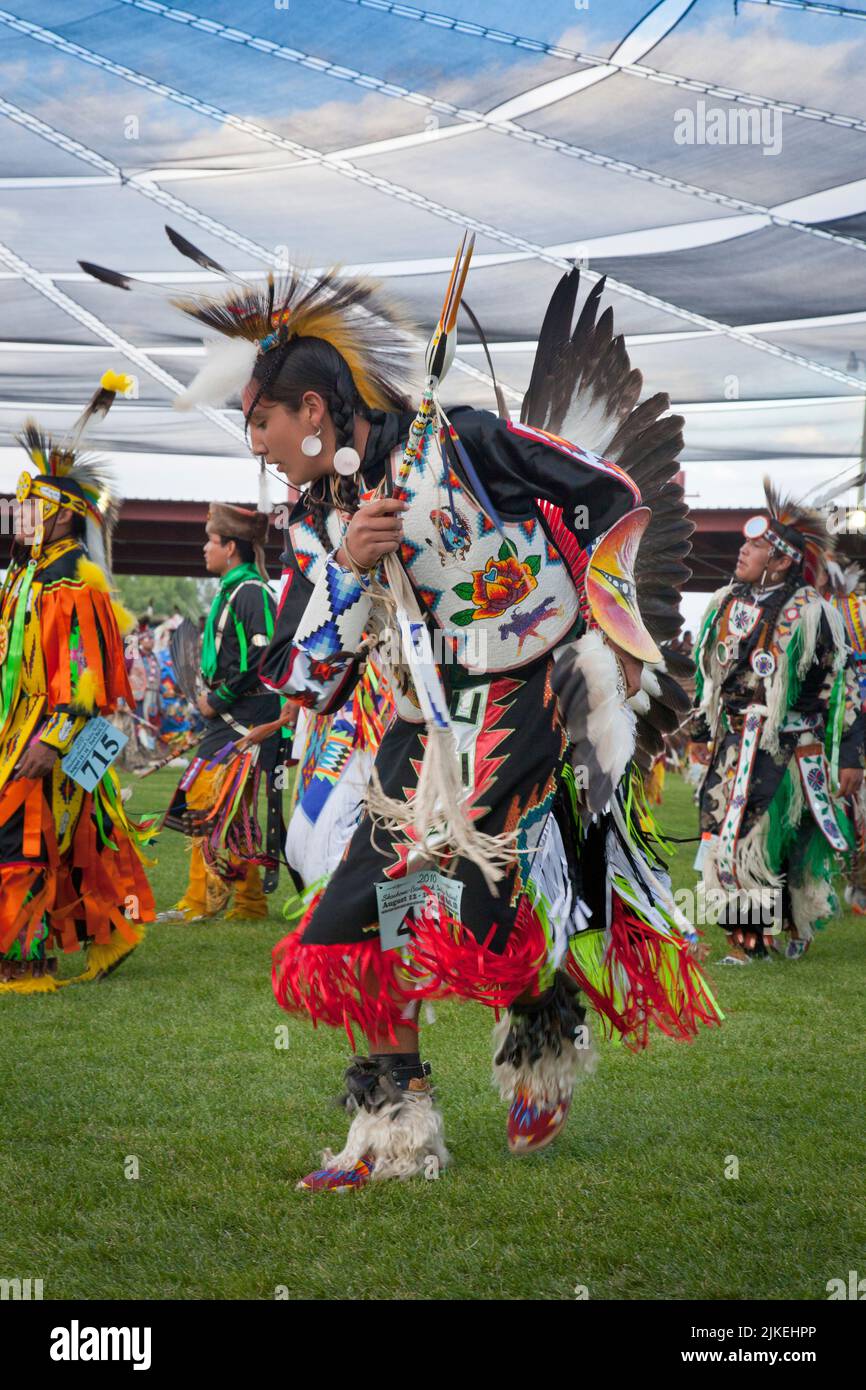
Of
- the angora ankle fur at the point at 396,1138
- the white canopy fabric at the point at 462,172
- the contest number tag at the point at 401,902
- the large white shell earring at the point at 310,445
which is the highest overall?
the white canopy fabric at the point at 462,172

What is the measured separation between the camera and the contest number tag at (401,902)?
8.91ft

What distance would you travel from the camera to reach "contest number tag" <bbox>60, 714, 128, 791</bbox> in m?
4.87

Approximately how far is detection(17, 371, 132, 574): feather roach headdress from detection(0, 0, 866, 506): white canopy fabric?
641 cm

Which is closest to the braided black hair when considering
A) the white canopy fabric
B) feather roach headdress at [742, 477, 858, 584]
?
feather roach headdress at [742, 477, 858, 584]

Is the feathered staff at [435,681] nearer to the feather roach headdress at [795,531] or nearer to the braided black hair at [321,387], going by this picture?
the braided black hair at [321,387]

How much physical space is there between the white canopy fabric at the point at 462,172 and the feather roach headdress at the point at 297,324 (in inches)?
342

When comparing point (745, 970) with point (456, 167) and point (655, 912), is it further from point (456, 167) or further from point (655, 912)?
point (456, 167)

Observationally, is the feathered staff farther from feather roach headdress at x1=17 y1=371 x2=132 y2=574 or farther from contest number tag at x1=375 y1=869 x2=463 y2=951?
feather roach headdress at x1=17 y1=371 x2=132 y2=574

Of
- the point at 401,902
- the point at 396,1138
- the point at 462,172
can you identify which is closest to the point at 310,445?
the point at 401,902

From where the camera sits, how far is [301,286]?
2.77m

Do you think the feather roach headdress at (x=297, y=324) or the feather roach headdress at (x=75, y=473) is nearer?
the feather roach headdress at (x=297, y=324)

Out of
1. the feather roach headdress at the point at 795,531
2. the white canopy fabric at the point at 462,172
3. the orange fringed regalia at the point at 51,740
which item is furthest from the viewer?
the white canopy fabric at the point at 462,172

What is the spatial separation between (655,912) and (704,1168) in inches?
22.2

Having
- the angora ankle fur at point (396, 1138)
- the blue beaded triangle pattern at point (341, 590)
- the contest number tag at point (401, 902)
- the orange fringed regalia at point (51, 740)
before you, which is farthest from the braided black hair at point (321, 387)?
the orange fringed regalia at point (51, 740)
